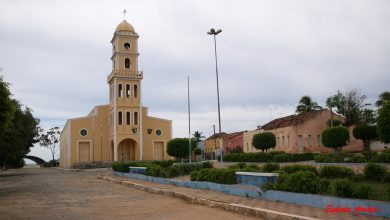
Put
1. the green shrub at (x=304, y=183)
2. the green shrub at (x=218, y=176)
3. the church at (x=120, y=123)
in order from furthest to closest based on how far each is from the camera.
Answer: the church at (x=120, y=123), the green shrub at (x=218, y=176), the green shrub at (x=304, y=183)

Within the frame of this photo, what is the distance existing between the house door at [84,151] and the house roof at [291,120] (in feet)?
71.5

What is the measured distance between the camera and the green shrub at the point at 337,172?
11.8 metres

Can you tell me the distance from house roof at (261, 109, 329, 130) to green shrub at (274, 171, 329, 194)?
31166mm

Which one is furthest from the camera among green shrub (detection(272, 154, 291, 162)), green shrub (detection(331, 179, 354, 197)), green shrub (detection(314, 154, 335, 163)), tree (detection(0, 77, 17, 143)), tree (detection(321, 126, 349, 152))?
tree (detection(321, 126, 349, 152))

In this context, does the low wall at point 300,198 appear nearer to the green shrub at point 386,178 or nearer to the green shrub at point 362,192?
the green shrub at point 362,192

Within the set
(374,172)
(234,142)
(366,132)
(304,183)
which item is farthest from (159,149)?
(304,183)

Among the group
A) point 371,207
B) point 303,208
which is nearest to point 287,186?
point 303,208

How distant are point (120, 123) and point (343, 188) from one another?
122 feet

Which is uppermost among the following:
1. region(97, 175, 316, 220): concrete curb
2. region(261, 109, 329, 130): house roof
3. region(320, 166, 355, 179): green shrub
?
region(261, 109, 329, 130): house roof

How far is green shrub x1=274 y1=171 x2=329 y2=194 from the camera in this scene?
967 centimetres

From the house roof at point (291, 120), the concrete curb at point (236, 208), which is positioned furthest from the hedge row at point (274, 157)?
the concrete curb at point (236, 208)

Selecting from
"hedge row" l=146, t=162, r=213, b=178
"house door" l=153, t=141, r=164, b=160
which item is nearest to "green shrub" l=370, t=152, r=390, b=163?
"hedge row" l=146, t=162, r=213, b=178

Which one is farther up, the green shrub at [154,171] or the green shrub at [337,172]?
the green shrub at [337,172]

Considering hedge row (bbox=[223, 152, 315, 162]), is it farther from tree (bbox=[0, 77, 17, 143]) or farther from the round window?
the round window
